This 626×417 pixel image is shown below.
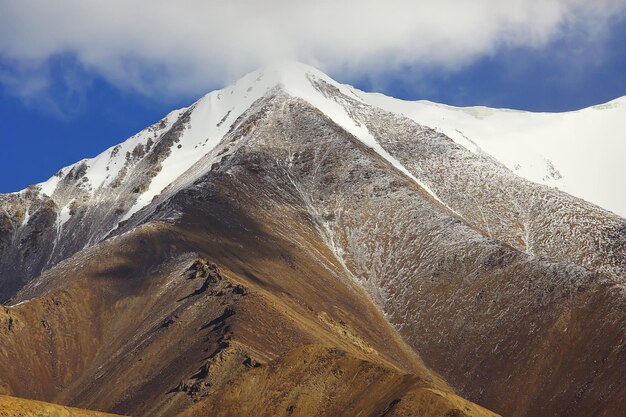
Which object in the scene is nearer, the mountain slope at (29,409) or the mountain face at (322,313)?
the mountain slope at (29,409)

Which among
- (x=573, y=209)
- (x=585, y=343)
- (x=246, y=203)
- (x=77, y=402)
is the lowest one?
(x=585, y=343)

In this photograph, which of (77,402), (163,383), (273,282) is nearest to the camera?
(163,383)

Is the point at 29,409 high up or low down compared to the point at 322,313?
up

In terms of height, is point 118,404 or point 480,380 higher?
point 118,404

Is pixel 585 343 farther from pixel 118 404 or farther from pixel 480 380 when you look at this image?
pixel 118 404

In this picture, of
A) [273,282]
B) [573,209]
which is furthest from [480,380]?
[573,209]

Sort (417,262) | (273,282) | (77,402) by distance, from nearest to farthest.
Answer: (77,402) → (273,282) → (417,262)

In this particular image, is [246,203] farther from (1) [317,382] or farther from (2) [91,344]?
(1) [317,382]

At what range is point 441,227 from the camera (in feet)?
560

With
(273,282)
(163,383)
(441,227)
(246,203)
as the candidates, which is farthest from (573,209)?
(163,383)

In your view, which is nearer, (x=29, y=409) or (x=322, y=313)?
(x=29, y=409)

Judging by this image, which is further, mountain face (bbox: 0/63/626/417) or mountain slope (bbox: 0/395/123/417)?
mountain face (bbox: 0/63/626/417)

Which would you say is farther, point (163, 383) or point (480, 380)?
point (480, 380)

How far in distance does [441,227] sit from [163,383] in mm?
75944
